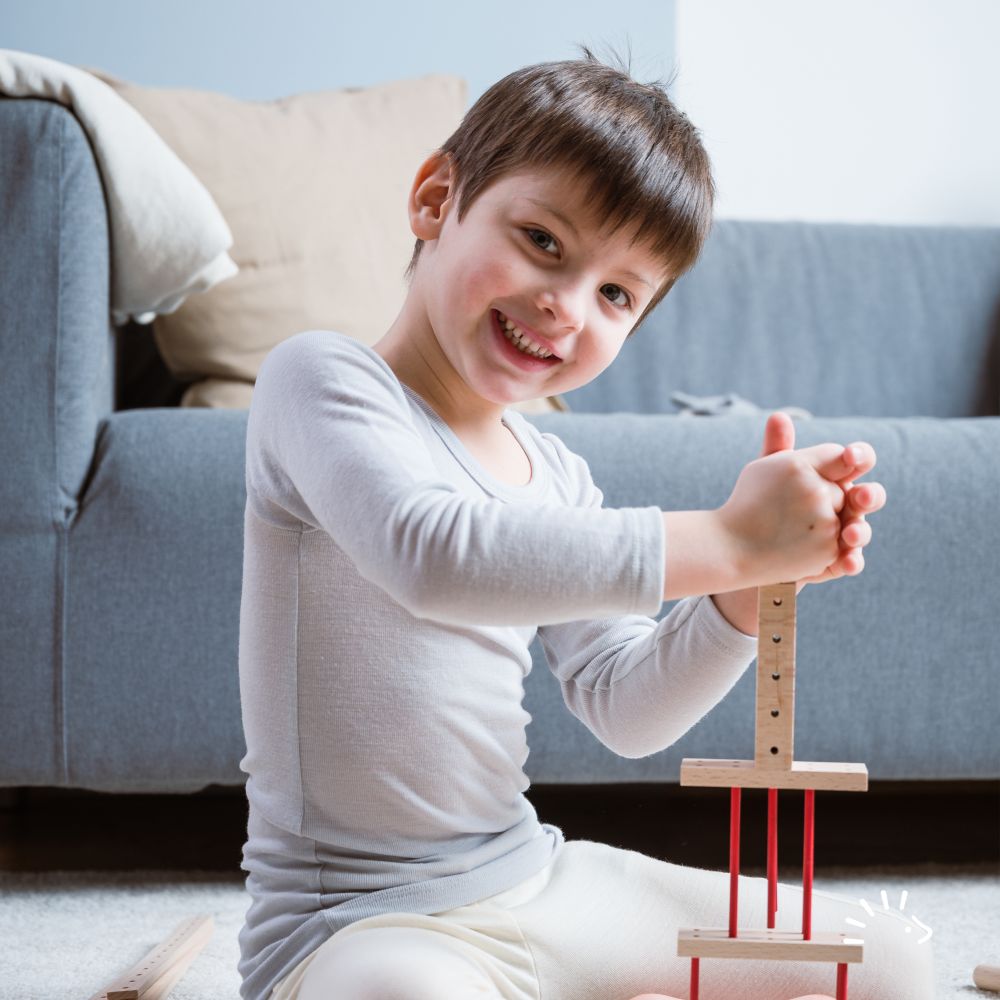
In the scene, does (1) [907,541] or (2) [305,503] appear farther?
(1) [907,541]

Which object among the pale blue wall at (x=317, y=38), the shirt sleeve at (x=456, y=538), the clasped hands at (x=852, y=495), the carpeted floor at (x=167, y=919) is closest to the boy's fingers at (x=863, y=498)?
the clasped hands at (x=852, y=495)

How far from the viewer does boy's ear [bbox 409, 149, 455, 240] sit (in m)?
0.79

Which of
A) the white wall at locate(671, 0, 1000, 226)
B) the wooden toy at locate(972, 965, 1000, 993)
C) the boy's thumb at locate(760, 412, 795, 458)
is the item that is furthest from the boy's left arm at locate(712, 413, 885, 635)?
the white wall at locate(671, 0, 1000, 226)

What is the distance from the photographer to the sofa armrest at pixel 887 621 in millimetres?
1182

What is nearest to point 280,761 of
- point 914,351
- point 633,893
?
point 633,893

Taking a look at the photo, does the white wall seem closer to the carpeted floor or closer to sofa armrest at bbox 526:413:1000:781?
sofa armrest at bbox 526:413:1000:781

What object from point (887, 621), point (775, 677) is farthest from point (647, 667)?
point (887, 621)

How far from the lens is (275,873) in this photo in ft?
2.39

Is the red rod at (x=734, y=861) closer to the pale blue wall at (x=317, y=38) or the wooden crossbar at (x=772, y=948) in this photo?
the wooden crossbar at (x=772, y=948)

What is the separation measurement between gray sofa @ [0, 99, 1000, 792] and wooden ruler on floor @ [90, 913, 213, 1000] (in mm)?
174

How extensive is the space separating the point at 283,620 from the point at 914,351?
55.0 inches

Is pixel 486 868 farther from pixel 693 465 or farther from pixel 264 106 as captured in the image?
pixel 264 106

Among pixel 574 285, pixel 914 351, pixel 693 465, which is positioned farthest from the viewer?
pixel 914 351

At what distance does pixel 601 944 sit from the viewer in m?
0.74
